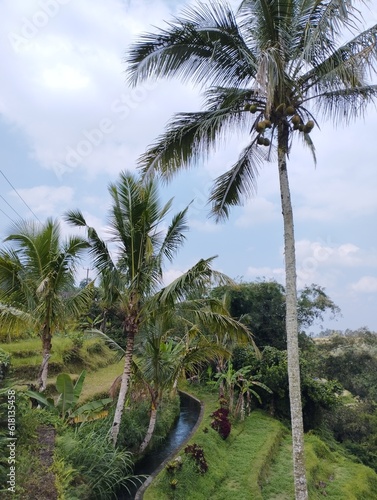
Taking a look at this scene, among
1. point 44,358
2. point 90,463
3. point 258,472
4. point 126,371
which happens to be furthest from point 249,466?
point 44,358

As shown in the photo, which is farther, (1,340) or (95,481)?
(1,340)

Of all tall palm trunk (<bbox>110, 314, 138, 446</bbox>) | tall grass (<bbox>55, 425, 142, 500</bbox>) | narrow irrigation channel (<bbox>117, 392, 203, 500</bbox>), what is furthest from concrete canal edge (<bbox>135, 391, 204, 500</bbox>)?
tall palm trunk (<bbox>110, 314, 138, 446</bbox>)

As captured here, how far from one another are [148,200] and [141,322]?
8.61ft

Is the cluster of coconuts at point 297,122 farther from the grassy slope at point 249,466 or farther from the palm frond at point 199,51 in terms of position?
the grassy slope at point 249,466

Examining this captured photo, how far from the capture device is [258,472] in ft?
32.4

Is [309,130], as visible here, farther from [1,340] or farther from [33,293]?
[1,340]

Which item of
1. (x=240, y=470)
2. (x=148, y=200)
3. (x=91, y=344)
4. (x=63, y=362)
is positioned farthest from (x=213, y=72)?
(x=91, y=344)

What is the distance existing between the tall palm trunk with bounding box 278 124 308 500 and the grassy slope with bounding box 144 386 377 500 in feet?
12.0

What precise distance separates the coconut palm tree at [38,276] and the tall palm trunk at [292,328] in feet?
15.0

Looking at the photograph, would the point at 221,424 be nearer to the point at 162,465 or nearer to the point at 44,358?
the point at 162,465

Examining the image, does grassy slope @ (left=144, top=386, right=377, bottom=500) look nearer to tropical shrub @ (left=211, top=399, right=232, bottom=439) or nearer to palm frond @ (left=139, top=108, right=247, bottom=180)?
tropical shrub @ (left=211, top=399, right=232, bottom=439)

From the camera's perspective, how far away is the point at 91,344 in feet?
57.3

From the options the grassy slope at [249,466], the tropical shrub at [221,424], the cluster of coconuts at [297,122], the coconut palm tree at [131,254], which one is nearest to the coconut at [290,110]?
the cluster of coconuts at [297,122]

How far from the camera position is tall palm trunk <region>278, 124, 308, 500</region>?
17.5ft
